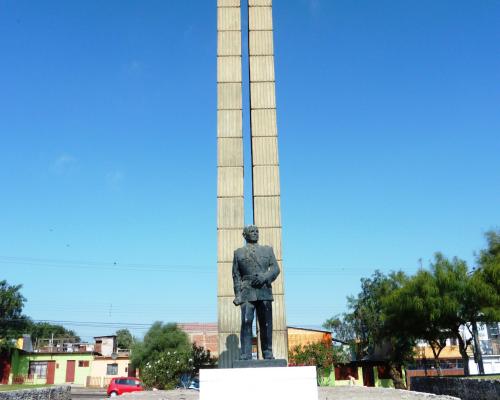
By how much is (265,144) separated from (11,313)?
1020 inches

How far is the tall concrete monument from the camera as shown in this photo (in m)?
13.5

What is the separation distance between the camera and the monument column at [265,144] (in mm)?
13595

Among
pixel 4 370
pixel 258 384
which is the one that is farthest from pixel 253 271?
pixel 4 370

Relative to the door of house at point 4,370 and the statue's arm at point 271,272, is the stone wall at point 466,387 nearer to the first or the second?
the statue's arm at point 271,272

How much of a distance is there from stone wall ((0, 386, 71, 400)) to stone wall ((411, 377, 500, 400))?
503 inches

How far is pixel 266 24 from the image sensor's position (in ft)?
51.2

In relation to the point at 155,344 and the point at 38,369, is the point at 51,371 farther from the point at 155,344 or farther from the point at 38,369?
the point at 155,344

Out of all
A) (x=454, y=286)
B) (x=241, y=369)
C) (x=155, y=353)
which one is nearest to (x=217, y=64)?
(x=241, y=369)

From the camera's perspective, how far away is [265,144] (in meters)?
14.7

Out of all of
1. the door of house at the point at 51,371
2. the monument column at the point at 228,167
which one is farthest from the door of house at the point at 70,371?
the monument column at the point at 228,167

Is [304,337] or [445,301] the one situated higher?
[445,301]

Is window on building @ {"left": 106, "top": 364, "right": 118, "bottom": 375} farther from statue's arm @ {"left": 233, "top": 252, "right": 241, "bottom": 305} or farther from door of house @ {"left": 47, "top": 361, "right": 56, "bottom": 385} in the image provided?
statue's arm @ {"left": 233, "top": 252, "right": 241, "bottom": 305}

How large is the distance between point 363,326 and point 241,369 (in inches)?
1024

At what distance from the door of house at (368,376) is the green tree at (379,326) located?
1.00 metres
